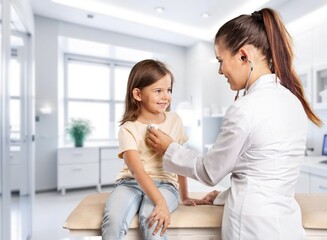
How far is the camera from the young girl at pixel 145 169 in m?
0.80

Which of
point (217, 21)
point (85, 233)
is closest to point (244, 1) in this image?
point (217, 21)

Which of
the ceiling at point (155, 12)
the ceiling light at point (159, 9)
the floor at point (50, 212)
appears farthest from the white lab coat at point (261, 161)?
the ceiling light at point (159, 9)

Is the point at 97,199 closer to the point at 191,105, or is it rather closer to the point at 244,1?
the point at 244,1

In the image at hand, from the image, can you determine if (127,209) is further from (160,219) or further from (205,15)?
(205,15)

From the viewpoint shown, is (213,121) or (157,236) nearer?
(157,236)

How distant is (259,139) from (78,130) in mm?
3482

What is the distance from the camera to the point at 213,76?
14.9 ft

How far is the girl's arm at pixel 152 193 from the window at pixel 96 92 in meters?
3.74

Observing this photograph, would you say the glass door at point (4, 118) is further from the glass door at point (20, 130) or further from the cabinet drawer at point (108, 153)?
the cabinet drawer at point (108, 153)

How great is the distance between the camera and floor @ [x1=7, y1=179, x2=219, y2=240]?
A: 1928 mm

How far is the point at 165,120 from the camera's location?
1109 mm

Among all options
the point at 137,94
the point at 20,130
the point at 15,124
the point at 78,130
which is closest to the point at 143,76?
the point at 137,94

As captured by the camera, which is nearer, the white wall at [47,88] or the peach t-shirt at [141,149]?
the peach t-shirt at [141,149]

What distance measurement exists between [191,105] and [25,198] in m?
3.35
